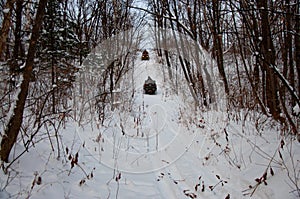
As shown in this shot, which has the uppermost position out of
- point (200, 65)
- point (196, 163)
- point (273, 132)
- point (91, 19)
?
point (91, 19)

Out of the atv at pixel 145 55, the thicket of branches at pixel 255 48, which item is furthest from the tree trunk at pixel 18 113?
the atv at pixel 145 55

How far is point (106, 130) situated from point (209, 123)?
2.24m

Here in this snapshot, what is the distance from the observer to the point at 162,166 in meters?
3.10

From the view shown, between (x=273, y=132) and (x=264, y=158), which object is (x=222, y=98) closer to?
(x=273, y=132)

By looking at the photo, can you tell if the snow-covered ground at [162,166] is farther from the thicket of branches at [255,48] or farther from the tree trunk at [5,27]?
the tree trunk at [5,27]

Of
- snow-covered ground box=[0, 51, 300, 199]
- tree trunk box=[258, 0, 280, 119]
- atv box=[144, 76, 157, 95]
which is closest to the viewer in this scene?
snow-covered ground box=[0, 51, 300, 199]

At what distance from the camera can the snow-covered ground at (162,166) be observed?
7.14ft

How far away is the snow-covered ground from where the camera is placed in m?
2.18

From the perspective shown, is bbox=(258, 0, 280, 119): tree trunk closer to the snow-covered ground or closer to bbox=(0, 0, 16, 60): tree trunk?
the snow-covered ground

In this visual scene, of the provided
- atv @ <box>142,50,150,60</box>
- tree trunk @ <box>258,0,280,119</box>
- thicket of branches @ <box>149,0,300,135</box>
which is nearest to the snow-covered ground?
tree trunk @ <box>258,0,280,119</box>

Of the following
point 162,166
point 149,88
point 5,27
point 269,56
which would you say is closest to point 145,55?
point 149,88

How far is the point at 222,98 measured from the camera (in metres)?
6.57

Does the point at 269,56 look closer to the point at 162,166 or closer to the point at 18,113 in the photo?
the point at 162,166

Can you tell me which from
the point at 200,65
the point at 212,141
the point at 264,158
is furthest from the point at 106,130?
the point at 200,65
